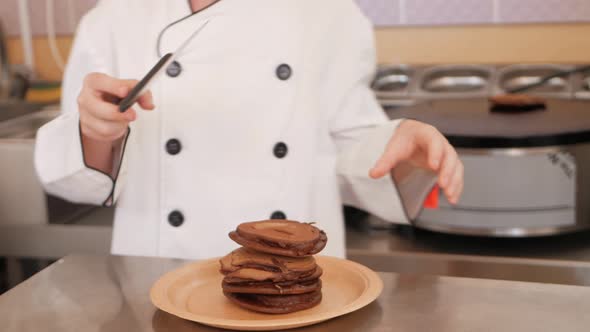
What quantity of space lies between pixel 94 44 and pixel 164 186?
258mm

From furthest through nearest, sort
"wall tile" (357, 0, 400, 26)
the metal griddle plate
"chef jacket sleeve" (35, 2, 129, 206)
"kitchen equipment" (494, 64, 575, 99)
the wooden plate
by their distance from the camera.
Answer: "wall tile" (357, 0, 400, 26) → "kitchen equipment" (494, 64, 575, 99) → the metal griddle plate → "chef jacket sleeve" (35, 2, 129, 206) → the wooden plate

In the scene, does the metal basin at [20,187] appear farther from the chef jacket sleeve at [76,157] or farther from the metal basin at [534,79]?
the metal basin at [534,79]

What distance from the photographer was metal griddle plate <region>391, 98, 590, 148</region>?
144 cm

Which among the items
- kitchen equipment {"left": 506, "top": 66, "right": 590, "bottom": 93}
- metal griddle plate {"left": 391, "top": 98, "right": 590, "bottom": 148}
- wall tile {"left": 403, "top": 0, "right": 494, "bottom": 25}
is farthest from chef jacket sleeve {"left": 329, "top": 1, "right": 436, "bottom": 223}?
wall tile {"left": 403, "top": 0, "right": 494, "bottom": 25}

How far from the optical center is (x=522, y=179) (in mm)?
1448

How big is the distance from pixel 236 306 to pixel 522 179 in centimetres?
83

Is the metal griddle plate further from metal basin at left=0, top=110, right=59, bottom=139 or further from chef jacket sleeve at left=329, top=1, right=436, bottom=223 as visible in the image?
metal basin at left=0, top=110, right=59, bottom=139

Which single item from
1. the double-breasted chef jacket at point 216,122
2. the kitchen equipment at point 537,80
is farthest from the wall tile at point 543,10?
the double-breasted chef jacket at point 216,122

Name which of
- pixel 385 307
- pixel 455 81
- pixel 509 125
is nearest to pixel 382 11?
pixel 455 81

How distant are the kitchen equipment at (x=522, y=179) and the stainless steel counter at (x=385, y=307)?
62 cm

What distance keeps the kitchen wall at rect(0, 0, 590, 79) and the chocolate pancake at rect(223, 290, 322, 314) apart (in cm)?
163

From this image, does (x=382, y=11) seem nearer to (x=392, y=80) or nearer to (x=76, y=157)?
(x=392, y=80)

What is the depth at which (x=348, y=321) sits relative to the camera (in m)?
0.76

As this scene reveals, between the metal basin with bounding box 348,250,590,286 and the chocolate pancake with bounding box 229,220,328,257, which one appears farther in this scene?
the metal basin with bounding box 348,250,590,286
